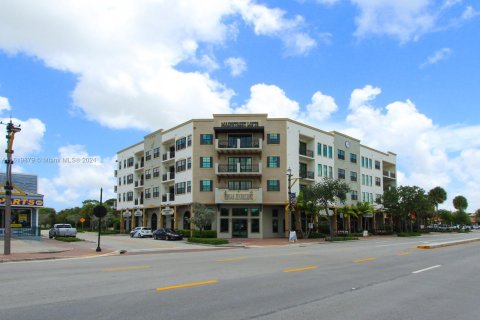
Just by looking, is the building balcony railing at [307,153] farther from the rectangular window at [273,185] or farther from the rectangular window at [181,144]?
the rectangular window at [181,144]

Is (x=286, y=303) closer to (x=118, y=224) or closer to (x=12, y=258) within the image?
(x=12, y=258)

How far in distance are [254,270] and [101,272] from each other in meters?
5.02

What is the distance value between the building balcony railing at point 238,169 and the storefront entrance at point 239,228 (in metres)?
5.75

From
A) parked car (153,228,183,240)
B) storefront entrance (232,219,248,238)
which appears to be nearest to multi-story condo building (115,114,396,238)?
storefront entrance (232,219,248,238)

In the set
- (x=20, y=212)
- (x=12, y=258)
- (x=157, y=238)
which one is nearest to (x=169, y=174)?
(x=157, y=238)

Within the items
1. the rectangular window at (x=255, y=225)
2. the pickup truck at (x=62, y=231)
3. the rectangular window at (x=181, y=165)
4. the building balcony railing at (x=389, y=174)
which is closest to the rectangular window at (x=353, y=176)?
the building balcony railing at (x=389, y=174)

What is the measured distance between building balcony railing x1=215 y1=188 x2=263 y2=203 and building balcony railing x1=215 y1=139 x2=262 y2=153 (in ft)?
15.8

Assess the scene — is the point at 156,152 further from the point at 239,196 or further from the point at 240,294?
the point at 240,294

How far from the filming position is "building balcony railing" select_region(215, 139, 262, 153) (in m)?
52.6

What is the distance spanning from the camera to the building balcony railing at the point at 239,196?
168 ft

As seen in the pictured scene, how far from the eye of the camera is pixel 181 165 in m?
57.0

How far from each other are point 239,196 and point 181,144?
11.4 metres

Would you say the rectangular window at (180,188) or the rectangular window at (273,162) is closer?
the rectangular window at (273,162)

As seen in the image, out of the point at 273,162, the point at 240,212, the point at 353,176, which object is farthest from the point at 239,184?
the point at 353,176
